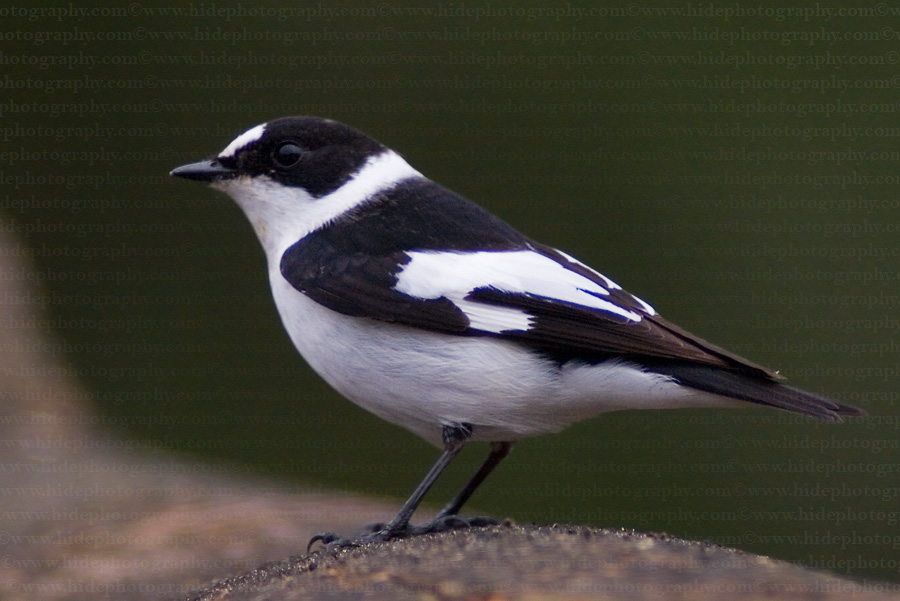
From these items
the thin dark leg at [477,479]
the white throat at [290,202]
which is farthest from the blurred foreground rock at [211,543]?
the white throat at [290,202]

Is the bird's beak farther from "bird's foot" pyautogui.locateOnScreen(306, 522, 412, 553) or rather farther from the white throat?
"bird's foot" pyautogui.locateOnScreen(306, 522, 412, 553)

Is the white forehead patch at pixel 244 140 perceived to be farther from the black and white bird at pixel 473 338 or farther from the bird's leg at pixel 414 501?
the bird's leg at pixel 414 501

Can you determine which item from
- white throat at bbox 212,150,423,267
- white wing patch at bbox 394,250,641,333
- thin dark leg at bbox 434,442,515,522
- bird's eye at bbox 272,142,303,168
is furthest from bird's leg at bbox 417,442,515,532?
bird's eye at bbox 272,142,303,168

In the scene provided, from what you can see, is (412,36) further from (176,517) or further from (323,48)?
(176,517)

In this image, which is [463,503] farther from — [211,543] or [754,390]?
[754,390]

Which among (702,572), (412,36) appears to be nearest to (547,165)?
(412,36)
